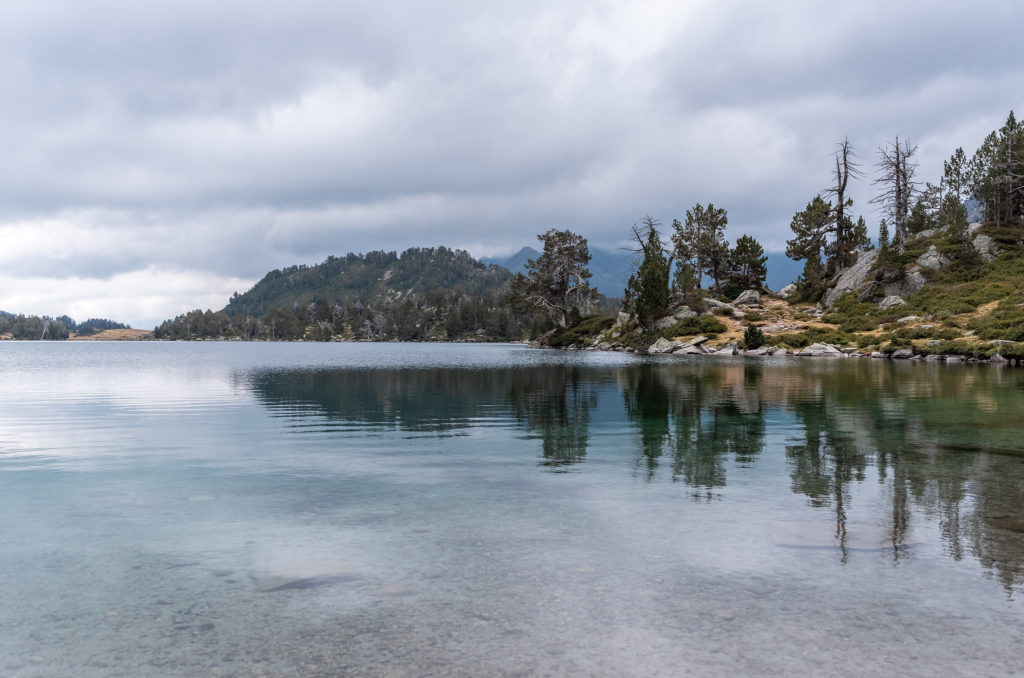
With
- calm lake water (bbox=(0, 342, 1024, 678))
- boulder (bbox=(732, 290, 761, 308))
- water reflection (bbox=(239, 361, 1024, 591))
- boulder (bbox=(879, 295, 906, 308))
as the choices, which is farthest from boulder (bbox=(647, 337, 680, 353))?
calm lake water (bbox=(0, 342, 1024, 678))

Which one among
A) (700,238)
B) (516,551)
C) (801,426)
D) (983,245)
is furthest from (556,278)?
(516,551)

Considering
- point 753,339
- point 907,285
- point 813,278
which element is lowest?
point 753,339

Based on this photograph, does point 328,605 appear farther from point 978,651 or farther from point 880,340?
point 880,340

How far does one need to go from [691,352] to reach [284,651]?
93.1 meters

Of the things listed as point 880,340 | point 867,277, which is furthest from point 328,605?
point 867,277

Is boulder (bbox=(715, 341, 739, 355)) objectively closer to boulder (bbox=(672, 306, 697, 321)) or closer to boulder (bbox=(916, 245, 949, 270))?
boulder (bbox=(672, 306, 697, 321))

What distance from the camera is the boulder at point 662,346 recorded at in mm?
99250

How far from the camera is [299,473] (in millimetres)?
16391

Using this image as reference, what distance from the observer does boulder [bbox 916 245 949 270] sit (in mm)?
100750

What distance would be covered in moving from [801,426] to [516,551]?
1806 cm

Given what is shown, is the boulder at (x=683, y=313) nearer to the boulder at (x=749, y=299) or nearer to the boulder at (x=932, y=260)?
the boulder at (x=749, y=299)

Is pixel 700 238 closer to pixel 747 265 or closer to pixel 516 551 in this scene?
pixel 747 265

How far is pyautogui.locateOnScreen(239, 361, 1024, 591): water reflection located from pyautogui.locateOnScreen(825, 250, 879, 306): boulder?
196ft

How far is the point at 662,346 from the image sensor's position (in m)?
102
